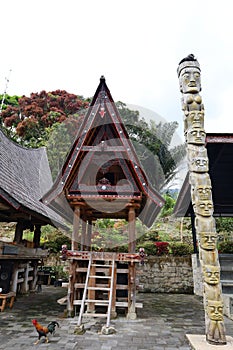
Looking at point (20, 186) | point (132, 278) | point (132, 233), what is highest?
point (20, 186)

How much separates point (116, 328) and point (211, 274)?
3.11 metres

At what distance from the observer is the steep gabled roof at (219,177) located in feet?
22.5

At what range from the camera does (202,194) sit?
3709 mm

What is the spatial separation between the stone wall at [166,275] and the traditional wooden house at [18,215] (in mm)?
4664

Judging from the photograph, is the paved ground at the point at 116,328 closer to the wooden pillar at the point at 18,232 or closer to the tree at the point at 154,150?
the wooden pillar at the point at 18,232

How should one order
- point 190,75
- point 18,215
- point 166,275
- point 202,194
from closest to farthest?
point 202,194, point 190,75, point 18,215, point 166,275

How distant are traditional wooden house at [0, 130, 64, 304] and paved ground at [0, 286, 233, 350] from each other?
47.8 inches

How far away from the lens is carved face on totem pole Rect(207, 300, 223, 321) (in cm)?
331

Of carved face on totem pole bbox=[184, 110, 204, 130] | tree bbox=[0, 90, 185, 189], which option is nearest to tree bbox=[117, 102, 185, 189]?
tree bbox=[0, 90, 185, 189]

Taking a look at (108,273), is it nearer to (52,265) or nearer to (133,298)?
(133,298)

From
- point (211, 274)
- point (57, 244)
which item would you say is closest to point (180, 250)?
point (57, 244)

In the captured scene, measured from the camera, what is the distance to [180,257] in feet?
41.0

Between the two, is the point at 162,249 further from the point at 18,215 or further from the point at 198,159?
Answer: the point at 198,159

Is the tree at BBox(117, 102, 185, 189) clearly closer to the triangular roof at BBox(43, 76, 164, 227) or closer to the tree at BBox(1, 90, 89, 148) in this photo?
the tree at BBox(1, 90, 89, 148)
